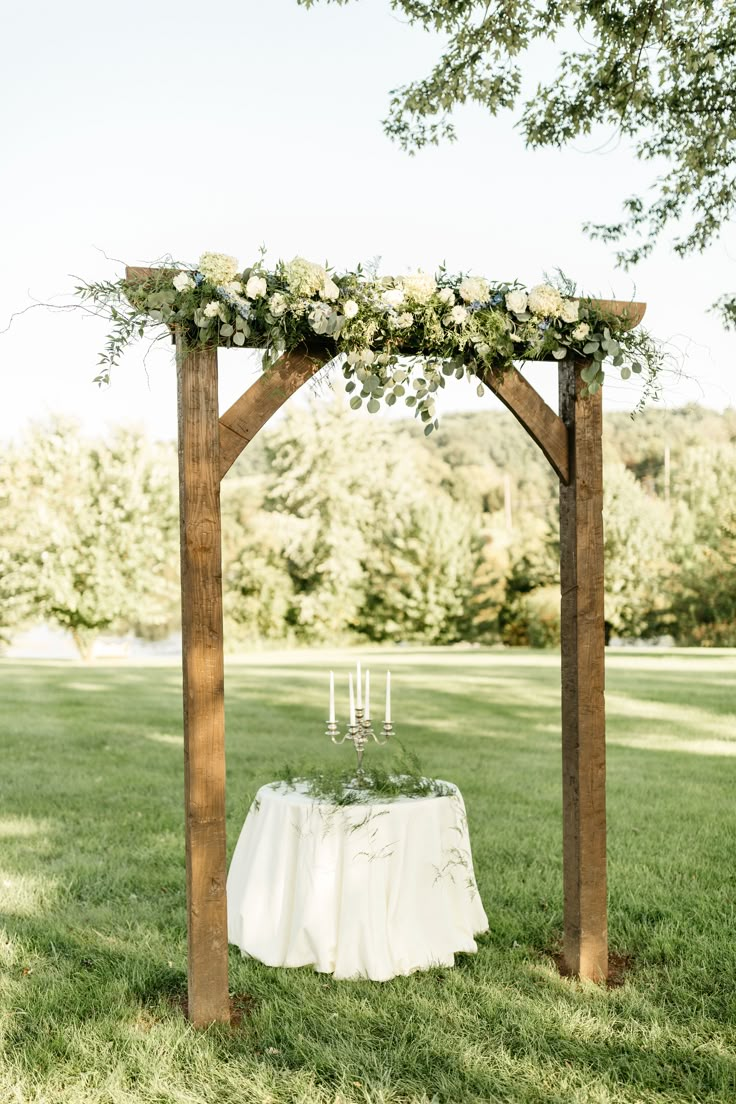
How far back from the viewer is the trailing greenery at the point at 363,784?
15.5 ft

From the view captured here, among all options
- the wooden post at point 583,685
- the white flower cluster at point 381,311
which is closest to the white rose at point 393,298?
the white flower cluster at point 381,311

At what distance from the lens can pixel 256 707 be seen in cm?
1460

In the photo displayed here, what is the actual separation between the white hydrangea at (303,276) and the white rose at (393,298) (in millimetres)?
282

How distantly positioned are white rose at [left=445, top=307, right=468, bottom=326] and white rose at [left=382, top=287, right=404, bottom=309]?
9.0 inches

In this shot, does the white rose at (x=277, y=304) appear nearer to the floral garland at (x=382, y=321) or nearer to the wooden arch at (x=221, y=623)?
the floral garland at (x=382, y=321)

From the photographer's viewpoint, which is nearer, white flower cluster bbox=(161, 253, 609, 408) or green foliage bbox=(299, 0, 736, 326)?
white flower cluster bbox=(161, 253, 609, 408)

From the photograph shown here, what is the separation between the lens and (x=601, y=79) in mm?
8539

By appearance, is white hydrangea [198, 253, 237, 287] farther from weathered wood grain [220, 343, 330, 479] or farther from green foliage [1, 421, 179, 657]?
green foliage [1, 421, 179, 657]

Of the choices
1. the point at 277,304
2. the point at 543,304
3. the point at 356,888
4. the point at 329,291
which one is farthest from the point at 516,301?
the point at 356,888

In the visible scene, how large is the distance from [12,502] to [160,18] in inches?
837

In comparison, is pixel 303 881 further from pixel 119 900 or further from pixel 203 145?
pixel 203 145

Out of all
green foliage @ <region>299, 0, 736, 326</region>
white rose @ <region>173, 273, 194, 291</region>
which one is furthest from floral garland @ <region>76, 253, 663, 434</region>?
green foliage @ <region>299, 0, 736, 326</region>

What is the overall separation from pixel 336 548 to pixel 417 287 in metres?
34.5

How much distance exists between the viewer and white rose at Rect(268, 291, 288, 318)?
12.7ft
